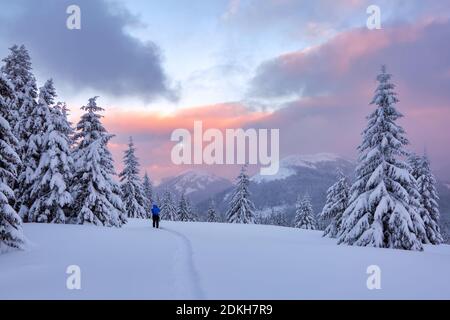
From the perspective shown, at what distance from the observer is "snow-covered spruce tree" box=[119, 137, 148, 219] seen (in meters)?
51.7

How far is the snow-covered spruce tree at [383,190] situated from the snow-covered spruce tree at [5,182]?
18.0m

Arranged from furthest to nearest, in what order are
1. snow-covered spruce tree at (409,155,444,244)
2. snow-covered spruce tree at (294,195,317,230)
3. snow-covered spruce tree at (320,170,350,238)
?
snow-covered spruce tree at (294,195,317,230) < snow-covered spruce tree at (409,155,444,244) < snow-covered spruce tree at (320,170,350,238)

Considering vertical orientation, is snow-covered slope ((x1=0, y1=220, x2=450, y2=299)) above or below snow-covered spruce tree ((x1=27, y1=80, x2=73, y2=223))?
below

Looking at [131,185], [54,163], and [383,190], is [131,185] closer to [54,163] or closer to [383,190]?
[54,163]

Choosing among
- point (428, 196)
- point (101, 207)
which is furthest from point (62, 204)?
point (428, 196)

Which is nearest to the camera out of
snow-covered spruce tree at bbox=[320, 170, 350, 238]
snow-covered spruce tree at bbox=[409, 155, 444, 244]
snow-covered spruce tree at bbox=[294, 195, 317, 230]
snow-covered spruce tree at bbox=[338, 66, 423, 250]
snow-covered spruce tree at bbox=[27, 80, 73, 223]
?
snow-covered spruce tree at bbox=[338, 66, 423, 250]

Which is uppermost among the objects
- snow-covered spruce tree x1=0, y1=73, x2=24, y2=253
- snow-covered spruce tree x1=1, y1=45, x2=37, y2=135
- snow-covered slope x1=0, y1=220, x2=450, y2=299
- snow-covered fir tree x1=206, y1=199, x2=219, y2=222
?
snow-covered spruce tree x1=1, y1=45, x2=37, y2=135

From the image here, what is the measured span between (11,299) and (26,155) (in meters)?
22.4

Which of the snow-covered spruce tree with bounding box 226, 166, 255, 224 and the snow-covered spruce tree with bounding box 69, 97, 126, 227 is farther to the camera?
the snow-covered spruce tree with bounding box 226, 166, 255, 224

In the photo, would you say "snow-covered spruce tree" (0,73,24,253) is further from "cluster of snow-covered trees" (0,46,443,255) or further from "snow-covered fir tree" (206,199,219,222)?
"snow-covered fir tree" (206,199,219,222)

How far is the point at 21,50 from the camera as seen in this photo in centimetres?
2923

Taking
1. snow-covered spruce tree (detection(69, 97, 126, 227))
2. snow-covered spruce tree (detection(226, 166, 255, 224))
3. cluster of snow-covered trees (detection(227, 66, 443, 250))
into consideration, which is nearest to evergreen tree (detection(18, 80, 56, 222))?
snow-covered spruce tree (detection(69, 97, 126, 227))

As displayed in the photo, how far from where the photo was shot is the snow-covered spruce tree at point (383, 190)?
20.8m

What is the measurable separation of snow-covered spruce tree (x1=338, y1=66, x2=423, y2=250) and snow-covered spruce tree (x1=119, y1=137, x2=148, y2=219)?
35.4 metres
